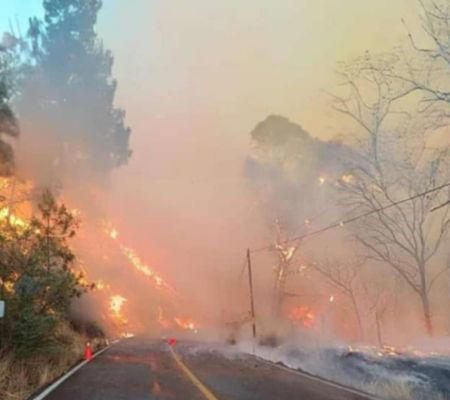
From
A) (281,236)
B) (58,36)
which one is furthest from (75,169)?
(281,236)

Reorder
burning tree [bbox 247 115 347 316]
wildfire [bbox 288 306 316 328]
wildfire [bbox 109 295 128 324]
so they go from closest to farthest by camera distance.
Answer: burning tree [bbox 247 115 347 316] < wildfire [bbox 288 306 316 328] < wildfire [bbox 109 295 128 324]

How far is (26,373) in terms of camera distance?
13445mm

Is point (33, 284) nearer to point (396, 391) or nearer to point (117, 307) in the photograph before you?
point (396, 391)

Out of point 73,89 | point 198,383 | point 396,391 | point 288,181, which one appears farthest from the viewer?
point 73,89

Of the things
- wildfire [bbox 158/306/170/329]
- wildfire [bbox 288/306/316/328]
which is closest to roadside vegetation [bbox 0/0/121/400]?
wildfire [bbox 288/306/316/328]

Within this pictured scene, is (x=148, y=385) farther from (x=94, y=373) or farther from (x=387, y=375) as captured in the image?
(x=387, y=375)

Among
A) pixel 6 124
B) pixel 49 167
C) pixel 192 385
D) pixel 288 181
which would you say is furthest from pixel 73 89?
pixel 192 385

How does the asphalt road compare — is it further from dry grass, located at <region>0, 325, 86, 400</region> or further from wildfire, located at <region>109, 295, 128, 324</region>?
wildfire, located at <region>109, 295, 128, 324</region>

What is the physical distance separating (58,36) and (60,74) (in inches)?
130

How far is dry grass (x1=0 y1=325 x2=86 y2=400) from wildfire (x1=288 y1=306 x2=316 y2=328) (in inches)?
1290

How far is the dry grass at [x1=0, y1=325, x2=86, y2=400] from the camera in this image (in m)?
10.9

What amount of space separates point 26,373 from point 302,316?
3797 cm

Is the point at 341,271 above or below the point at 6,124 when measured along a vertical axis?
below

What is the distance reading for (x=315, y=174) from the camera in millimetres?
40250
